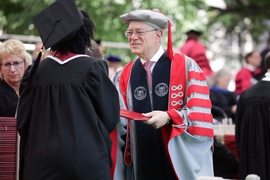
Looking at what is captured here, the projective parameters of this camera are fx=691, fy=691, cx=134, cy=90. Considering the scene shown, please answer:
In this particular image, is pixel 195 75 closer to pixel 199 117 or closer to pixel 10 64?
pixel 199 117

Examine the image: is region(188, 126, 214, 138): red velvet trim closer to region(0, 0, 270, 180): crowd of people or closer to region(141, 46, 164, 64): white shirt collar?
region(0, 0, 270, 180): crowd of people

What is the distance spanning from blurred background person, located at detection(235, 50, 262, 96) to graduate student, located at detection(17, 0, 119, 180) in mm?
8643

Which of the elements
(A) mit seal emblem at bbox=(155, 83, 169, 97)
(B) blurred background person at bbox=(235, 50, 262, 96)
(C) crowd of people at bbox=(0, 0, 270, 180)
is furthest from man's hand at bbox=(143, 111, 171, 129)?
(B) blurred background person at bbox=(235, 50, 262, 96)

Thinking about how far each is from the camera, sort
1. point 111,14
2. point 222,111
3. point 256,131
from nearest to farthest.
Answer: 1. point 256,131
2. point 222,111
3. point 111,14

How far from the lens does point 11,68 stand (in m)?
6.59

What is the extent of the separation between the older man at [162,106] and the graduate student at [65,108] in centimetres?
115

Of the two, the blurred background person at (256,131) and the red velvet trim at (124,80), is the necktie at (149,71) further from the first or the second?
the blurred background person at (256,131)

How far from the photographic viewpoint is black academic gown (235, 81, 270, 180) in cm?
870

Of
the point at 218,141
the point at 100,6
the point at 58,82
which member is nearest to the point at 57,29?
the point at 58,82

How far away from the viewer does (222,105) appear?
11.5 meters

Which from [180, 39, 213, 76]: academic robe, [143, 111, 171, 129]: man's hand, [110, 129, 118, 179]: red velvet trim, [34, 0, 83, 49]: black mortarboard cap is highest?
[34, 0, 83, 49]: black mortarboard cap

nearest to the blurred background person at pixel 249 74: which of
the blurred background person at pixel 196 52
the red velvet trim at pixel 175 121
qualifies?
the blurred background person at pixel 196 52

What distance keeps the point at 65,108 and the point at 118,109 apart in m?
0.44

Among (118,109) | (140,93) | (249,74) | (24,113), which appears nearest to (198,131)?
(140,93)
